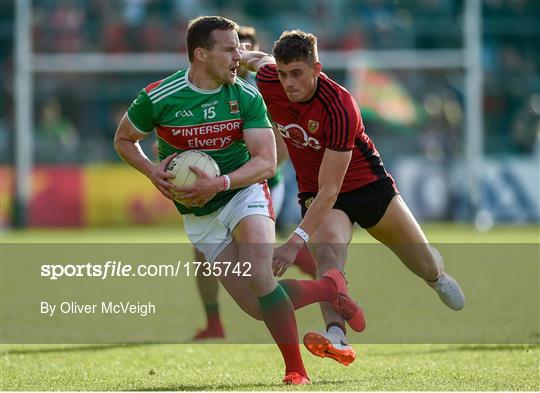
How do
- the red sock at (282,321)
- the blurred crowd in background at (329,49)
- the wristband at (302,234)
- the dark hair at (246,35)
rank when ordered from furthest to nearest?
the blurred crowd in background at (329,49)
the dark hair at (246,35)
the wristband at (302,234)
the red sock at (282,321)

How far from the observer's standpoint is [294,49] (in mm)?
6969

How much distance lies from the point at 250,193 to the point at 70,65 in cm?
1658

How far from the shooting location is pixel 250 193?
7230mm

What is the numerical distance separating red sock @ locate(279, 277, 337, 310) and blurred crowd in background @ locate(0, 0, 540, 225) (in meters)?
16.3

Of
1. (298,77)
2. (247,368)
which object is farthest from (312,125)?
(247,368)

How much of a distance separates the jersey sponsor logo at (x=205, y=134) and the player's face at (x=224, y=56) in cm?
28

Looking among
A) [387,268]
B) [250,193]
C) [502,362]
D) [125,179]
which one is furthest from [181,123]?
[125,179]

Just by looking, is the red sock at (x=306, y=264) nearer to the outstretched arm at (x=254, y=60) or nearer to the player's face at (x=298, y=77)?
the outstretched arm at (x=254, y=60)

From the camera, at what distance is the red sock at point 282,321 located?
22.1ft

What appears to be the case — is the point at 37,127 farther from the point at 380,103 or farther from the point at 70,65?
the point at 380,103

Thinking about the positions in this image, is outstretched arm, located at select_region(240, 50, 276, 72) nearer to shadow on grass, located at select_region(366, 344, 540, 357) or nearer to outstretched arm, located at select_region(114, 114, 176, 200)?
outstretched arm, located at select_region(114, 114, 176, 200)

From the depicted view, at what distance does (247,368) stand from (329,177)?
135 cm

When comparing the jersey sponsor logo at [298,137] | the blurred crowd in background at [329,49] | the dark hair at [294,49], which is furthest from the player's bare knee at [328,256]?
the blurred crowd in background at [329,49]

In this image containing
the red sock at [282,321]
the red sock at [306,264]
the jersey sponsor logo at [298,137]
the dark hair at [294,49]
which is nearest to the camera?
the red sock at [282,321]
